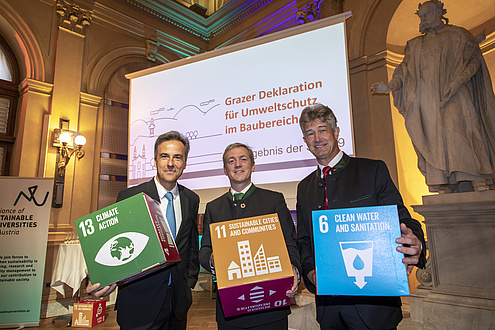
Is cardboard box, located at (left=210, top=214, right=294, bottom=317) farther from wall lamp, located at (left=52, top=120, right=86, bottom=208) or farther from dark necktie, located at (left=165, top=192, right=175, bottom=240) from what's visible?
wall lamp, located at (left=52, top=120, right=86, bottom=208)

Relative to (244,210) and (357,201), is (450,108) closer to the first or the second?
(357,201)

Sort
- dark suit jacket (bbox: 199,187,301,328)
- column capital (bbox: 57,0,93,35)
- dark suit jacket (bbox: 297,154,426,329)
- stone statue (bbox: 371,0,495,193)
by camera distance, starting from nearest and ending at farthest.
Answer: dark suit jacket (bbox: 297,154,426,329), dark suit jacket (bbox: 199,187,301,328), stone statue (bbox: 371,0,495,193), column capital (bbox: 57,0,93,35)

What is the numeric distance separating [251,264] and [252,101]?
7.80ft

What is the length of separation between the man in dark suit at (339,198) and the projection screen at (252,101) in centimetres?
143

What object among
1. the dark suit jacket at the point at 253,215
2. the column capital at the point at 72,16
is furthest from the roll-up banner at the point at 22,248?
the column capital at the point at 72,16

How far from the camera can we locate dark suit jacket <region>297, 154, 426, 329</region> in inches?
43.6

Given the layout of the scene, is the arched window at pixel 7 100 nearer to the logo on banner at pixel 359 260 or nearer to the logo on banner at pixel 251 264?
A: the logo on banner at pixel 251 264

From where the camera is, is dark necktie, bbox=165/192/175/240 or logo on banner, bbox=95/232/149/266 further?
dark necktie, bbox=165/192/175/240

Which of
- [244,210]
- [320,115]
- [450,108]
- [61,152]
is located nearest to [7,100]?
[61,152]

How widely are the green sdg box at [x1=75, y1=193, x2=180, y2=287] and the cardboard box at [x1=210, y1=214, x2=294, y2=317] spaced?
18cm

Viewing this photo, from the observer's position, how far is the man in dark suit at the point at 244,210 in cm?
127

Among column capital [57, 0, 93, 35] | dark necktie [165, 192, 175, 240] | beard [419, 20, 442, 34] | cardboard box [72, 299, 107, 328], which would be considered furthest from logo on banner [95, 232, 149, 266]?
column capital [57, 0, 93, 35]

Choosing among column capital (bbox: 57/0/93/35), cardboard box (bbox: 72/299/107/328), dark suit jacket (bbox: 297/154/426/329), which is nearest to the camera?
dark suit jacket (bbox: 297/154/426/329)

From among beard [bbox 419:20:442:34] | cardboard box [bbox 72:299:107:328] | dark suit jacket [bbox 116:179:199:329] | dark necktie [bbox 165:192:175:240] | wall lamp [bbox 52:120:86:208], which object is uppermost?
beard [bbox 419:20:442:34]
